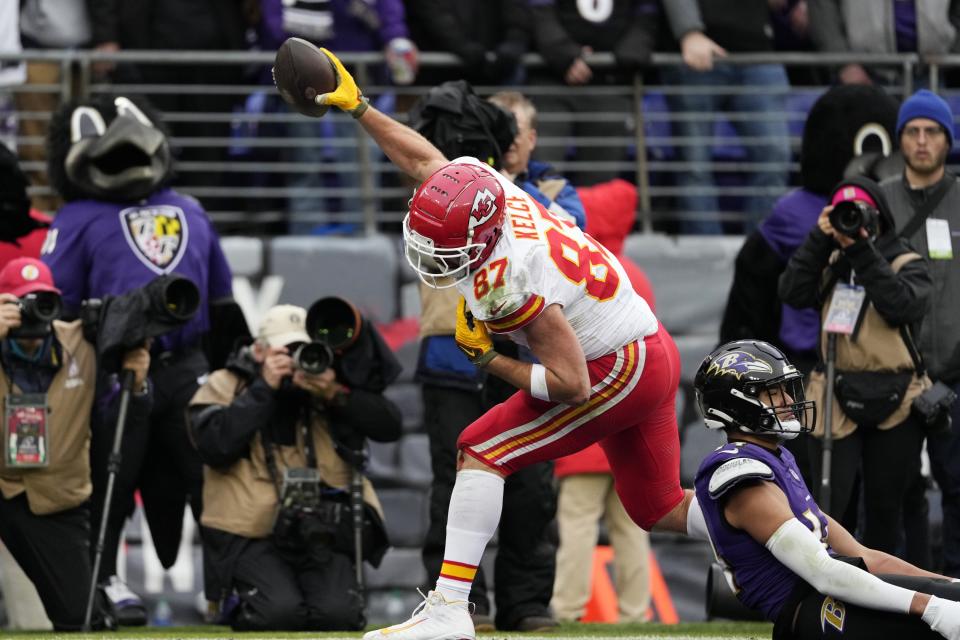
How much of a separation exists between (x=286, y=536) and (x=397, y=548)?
7.07 ft

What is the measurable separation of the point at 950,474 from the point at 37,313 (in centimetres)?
379

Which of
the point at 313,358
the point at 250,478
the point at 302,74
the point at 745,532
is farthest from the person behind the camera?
the point at 250,478

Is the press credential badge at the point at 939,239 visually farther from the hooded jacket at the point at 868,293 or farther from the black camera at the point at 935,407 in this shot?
the black camera at the point at 935,407

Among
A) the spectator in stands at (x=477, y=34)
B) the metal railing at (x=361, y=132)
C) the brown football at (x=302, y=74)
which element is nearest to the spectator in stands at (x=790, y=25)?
the metal railing at (x=361, y=132)

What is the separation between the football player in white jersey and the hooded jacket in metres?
1.71

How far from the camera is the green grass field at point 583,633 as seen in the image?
6.62 meters

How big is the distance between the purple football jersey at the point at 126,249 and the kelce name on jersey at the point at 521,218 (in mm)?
2739

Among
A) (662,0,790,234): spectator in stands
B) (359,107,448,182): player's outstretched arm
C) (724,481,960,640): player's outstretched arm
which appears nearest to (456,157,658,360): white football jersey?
(359,107,448,182): player's outstretched arm

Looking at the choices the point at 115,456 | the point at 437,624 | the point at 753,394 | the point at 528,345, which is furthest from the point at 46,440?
the point at 753,394

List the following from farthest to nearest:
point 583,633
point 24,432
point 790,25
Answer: point 790,25 < point 24,432 < point 583,633

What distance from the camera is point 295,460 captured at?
7805mm

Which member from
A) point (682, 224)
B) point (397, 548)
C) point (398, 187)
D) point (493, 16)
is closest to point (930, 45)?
point (682, 224)

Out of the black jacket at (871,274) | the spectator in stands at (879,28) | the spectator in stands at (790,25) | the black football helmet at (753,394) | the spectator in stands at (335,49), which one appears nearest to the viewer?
the black football helmet at (753,394)

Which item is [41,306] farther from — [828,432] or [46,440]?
[828,432]
